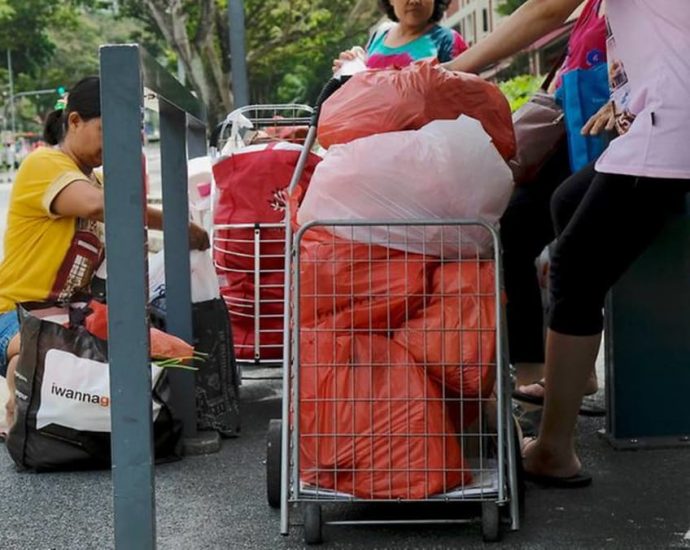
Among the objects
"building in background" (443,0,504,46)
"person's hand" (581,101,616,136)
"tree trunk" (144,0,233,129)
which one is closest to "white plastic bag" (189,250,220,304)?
"person's hand" (581,101,616,136)

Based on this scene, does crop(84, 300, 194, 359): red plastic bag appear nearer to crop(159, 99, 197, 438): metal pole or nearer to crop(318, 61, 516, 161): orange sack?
crop(159, 99, 197, 438): metal pole

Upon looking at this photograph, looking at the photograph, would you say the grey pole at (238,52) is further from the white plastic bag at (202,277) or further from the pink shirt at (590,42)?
the pink shirt at (590,42)

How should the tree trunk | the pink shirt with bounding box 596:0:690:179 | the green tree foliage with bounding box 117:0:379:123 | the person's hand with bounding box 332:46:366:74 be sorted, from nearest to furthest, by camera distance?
the pink shirt with bounding box 596:0:690:179 < the person's hand with bounding box 332:46:366:74 < the tree trunk < the green tree foliage with bounding box 117:0:379:123

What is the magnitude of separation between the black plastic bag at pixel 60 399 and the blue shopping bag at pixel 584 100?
1636mm

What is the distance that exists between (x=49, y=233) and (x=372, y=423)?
1.80 metres

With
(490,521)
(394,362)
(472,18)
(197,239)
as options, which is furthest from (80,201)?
(472,18)

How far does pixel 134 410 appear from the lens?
104 inches

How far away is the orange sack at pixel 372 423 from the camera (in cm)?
321

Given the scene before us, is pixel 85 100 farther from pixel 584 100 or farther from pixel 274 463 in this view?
pixel 584 100

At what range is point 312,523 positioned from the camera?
3.26m

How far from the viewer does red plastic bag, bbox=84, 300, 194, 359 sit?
3906 mm

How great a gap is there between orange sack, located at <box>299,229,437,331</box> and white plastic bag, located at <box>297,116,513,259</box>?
4 centimetres

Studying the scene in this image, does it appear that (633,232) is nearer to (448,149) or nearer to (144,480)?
(448,149)

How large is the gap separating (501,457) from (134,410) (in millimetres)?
1058
